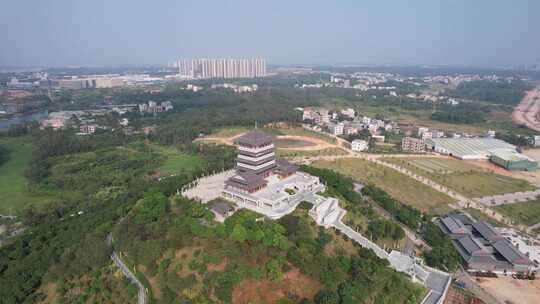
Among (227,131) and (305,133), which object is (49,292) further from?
(305,133)

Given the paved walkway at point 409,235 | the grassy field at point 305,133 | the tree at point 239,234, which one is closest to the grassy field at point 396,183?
the paved walkway at point 409,235

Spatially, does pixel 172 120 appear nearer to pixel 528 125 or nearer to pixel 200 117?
pixel 200 117

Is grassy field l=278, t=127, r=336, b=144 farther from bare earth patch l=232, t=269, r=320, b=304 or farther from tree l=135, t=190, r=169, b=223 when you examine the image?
bare earth patch l=232, t=269, r=320, b=304

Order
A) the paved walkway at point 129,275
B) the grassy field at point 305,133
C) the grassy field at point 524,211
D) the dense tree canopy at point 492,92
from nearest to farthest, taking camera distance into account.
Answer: the paved walkway at point 129,275
the grassy field at point 524,211
the grassy field at point 305,133
the dense tree canopy at point 492,92

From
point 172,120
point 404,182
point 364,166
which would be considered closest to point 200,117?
point 172,120

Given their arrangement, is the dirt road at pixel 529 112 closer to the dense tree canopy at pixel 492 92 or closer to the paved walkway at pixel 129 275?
the dense tree canopy at pixel 492 92

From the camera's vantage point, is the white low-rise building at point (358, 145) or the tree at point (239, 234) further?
the white low-rise building at point (358, 145)
